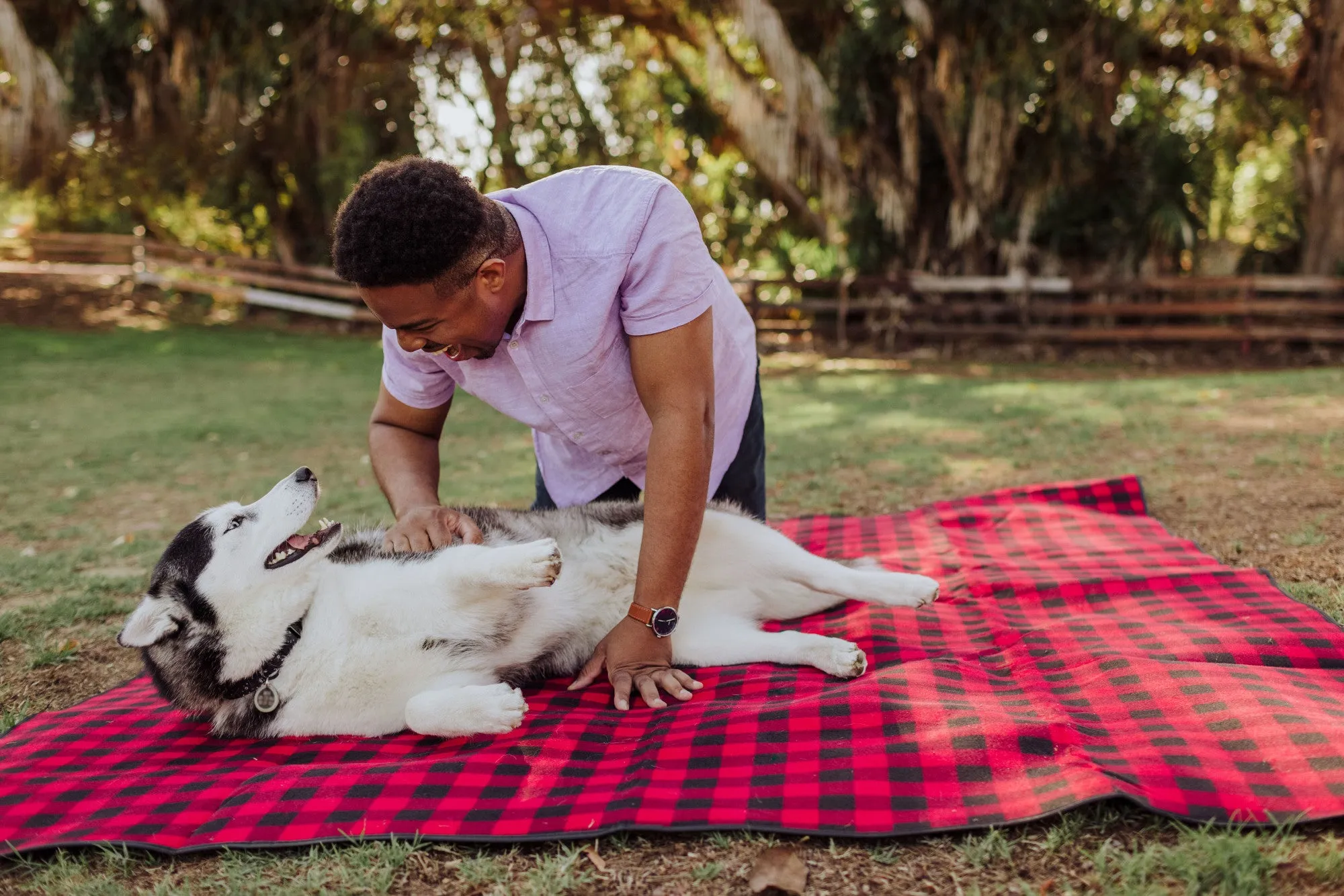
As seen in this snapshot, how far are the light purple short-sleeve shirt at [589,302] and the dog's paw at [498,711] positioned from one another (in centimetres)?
94

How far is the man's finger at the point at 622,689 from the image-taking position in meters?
2.85

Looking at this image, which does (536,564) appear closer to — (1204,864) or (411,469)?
(411,469)

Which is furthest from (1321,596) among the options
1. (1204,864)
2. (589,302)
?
(589,302)

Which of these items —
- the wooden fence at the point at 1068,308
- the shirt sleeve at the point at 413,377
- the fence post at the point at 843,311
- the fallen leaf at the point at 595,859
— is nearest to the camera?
the fallen leaf at the point at 595,859

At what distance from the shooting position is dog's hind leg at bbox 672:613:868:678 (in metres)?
2.95

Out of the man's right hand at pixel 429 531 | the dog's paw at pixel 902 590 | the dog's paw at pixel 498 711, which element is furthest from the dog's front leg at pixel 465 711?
the dog's paw at pixel 902 590

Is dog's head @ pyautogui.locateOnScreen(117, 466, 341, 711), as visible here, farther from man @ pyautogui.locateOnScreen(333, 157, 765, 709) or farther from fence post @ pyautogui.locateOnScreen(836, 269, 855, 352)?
fence post @ pyautogui.locateOnScreen(836, 269, 855, 352)

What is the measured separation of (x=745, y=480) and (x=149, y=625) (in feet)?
7.20

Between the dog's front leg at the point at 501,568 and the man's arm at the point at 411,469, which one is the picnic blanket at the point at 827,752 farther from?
the man's arm at the point at 411,469

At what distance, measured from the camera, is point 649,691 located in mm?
2855

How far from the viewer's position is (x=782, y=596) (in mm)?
3492

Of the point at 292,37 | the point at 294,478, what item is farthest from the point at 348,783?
the point at 292,37

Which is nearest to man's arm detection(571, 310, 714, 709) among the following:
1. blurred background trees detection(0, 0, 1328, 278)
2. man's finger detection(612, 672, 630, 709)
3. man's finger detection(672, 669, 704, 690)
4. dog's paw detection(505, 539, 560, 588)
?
man's finger detection(612, 672, 630, 709)

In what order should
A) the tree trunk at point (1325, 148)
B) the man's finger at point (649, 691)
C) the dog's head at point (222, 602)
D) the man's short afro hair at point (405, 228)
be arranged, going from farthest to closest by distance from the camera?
the tree trunk at point (1325, 148) < the man's finger at point (649, 691) < the dog's head at point (222, 602) < the man's short afro hair at point (405, 228)
